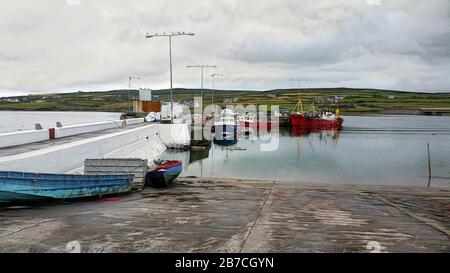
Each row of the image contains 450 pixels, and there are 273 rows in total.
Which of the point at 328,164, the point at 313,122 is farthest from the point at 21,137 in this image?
the point at 313,122

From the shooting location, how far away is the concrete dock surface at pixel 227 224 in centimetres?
1041

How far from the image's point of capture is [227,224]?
43.0 ft

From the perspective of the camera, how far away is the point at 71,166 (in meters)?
21.8

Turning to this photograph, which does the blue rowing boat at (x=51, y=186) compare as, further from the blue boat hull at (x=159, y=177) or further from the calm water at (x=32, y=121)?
the calm water at (x=32, y=121)

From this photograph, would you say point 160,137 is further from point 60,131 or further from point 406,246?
point 406,246

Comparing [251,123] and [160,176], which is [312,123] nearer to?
[251,123]

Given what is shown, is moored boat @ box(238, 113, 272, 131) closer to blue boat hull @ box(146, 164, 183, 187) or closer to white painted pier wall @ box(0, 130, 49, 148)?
white painted pier wall @ box(0, 130, 49, 148)

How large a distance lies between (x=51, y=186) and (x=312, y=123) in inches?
3986

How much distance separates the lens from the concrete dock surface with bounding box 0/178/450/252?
34.2 ft

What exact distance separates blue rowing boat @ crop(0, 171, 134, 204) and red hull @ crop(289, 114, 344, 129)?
9467 cm

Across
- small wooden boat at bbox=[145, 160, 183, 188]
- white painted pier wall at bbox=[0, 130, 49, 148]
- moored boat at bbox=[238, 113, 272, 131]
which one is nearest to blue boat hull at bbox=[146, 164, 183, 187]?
small wooden boat at bbox=[145, 160, 183, 188]

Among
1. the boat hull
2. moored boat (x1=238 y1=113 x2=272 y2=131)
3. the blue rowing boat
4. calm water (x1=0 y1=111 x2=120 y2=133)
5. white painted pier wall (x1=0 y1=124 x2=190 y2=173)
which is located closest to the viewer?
the blue rowing boat

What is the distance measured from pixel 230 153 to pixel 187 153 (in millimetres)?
6437

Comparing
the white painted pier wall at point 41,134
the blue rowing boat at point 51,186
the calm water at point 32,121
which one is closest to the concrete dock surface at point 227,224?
the blue rowing boat at point 51,186
